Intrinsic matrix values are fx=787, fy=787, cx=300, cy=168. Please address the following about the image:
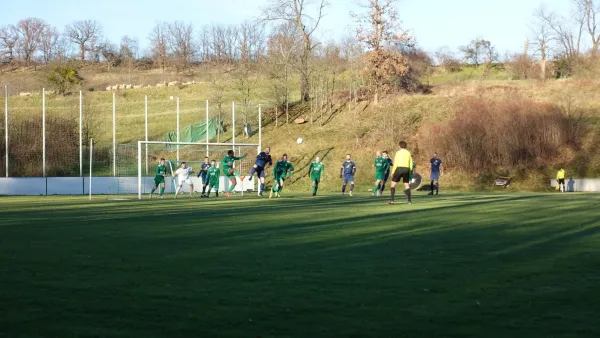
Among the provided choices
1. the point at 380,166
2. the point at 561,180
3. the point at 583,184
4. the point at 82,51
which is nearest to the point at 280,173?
the point at 380,166

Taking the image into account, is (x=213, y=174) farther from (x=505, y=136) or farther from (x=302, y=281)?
(x=302, y=281)

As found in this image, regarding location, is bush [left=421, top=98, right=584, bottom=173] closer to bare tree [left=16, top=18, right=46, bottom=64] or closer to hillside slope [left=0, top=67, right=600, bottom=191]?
hillside slope [left=0, top=67, right=600, bottom=191]

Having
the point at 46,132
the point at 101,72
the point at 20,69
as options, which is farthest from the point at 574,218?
the point at 20,69

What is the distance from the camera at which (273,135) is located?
6788 centimetres

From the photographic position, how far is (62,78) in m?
97.6

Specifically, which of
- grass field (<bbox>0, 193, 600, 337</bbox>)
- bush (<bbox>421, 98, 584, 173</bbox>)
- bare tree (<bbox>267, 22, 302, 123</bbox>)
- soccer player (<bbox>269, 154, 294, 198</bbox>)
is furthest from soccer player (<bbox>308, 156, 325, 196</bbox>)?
bare tree (<bbox>267, 22, 302, 123</bbox>)

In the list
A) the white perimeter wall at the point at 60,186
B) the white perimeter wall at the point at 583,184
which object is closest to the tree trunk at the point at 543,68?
the white perimeter wall at the point at 583,184

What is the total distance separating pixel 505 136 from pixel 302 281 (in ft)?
164

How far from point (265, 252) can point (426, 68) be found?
83604 millimetres

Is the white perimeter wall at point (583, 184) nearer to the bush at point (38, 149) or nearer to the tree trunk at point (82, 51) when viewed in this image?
the bush at point (38, 149)

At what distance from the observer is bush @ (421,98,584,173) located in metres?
55.6

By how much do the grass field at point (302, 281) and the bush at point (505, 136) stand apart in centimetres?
4051

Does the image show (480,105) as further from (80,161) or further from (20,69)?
(20,69)

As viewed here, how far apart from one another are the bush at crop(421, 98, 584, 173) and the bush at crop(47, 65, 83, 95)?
4989 centimetres
